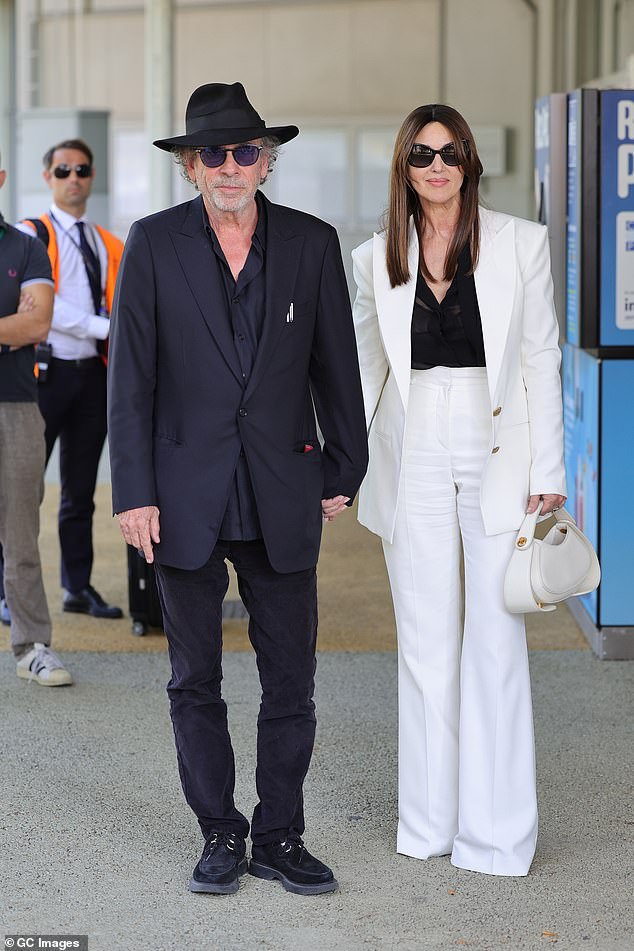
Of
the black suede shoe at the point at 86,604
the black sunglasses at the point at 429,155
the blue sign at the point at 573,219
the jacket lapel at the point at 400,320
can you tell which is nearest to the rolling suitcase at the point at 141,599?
the black suede shoe at the point at 86,604

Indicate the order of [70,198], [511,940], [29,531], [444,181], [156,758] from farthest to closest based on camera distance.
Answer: [70,198], [29,531], [156,758], [444,181], [511,940]

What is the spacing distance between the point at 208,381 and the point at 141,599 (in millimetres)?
2793

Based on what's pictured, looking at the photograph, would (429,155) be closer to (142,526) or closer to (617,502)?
(142,526)

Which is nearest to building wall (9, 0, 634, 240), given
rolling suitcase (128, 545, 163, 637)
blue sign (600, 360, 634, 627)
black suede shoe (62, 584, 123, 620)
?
blue sign (600, 360, 634, 627)

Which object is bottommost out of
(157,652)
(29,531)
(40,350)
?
(157,652)

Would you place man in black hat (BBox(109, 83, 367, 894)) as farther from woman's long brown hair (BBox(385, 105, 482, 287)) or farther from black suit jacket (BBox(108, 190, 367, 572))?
woman's long brown hair (BBox(385, 105, 482, 287))

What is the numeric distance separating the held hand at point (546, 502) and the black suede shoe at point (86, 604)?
3.04 m

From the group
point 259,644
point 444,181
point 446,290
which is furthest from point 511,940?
point 444,181

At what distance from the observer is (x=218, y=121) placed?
3168 mm

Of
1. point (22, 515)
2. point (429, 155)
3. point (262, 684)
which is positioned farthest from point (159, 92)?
point (262, 684)

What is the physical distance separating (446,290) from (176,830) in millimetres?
1608

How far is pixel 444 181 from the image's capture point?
338 centimetres

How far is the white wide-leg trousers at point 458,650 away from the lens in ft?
11.4

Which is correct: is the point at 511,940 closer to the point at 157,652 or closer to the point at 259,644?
the point at 259,644
